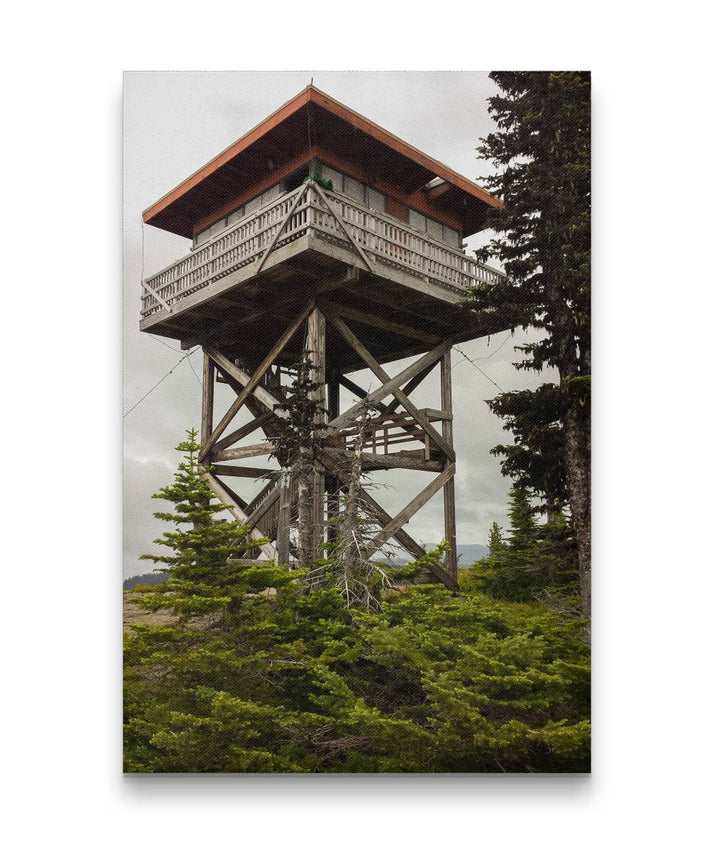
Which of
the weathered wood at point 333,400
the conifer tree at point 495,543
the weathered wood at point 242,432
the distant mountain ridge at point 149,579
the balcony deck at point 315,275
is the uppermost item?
the balcony deck at point 315,275

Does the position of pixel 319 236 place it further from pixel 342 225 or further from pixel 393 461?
pixel 393 461

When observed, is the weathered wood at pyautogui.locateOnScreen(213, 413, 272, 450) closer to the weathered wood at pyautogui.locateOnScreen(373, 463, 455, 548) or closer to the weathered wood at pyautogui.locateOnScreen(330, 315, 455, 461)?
the weathered wood at pyautogui.locateOnScreen(330, 315, 455, 461)

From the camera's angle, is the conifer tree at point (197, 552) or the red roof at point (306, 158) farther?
the red roof at point (306, 158)

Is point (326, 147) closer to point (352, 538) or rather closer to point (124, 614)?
point (352, 538)

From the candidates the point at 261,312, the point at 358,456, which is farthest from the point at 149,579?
the point at 261,312

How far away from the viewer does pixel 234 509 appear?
Answer: 4914mm

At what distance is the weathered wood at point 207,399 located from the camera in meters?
5.31

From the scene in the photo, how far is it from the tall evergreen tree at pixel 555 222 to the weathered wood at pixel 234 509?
2.25 m

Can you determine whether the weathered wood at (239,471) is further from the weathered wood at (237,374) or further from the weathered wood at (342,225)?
the weathered wood at (342,225)

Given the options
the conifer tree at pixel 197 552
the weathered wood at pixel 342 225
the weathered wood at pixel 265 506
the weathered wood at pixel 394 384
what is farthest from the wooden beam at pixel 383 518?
the weathered wood at pixel 342 225

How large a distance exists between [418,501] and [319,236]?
2.19 meters

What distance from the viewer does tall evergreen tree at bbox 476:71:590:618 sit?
4805mm

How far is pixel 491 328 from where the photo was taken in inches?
202

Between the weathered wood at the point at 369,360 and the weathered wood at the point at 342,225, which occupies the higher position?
the weathered wood at the point at 342,225
